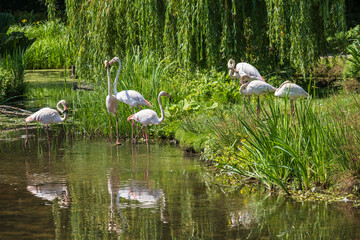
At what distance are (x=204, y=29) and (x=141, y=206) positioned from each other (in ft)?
18.1

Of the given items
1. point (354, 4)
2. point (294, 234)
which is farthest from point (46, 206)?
point (354, 4)

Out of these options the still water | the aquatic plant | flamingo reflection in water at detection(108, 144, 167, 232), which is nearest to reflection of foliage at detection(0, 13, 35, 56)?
the still water

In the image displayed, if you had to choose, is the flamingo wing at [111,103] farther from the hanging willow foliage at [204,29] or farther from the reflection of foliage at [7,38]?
the reflection of foliage at [7,38]

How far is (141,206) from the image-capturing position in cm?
595

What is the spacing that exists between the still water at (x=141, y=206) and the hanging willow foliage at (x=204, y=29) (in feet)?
10.4

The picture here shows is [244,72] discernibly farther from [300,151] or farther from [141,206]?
[141,206]

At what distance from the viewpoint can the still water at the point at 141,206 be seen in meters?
5.08

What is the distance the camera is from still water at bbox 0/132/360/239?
200 inches

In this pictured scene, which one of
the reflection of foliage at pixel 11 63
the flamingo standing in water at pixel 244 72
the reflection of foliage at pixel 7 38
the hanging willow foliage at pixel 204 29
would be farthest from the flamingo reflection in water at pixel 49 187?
the reflection of foliage at pixel 7 38

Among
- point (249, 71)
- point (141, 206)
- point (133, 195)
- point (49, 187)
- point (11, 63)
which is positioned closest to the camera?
point (141, 206)

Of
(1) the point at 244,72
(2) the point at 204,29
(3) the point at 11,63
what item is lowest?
(1) the point at 244,72

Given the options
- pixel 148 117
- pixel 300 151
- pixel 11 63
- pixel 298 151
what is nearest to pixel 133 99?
pixel 148 117

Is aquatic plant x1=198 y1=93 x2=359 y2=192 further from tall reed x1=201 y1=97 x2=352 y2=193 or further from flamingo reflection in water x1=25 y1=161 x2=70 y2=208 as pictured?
flamingo reflection in water x1=25 y1=161 x2=70 y2=208

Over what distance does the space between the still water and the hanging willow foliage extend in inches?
125
